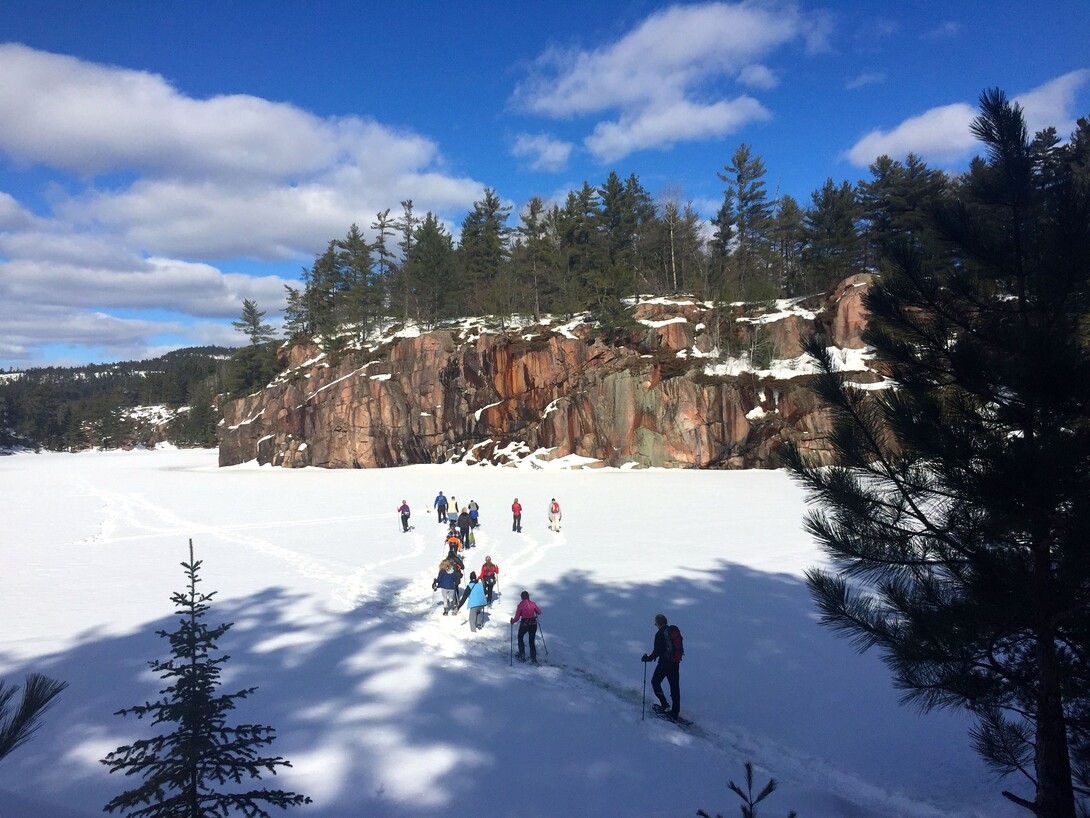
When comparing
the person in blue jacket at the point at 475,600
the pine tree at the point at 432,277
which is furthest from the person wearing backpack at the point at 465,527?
the pine tree at the point at 432,277

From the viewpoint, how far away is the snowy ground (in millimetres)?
5469

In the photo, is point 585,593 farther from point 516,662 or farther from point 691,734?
point 691,734

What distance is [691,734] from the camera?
6465 mm

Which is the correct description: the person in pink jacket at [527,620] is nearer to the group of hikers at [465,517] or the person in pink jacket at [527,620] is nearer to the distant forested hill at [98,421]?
the group of hikers at [465,517]

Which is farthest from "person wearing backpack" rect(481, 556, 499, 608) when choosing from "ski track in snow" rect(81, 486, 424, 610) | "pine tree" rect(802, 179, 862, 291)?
"pine tree" rect(802, 179, 862, 291)

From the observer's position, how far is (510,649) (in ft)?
28.1

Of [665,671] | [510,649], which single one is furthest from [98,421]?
[665,671]

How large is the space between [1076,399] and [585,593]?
360 inches

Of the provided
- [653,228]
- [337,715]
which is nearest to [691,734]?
[337,715]

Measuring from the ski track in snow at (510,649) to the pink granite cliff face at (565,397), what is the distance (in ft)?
66.6

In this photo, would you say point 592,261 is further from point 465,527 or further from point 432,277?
point 465,527

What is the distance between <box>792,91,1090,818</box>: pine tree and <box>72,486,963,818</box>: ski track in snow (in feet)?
6.25

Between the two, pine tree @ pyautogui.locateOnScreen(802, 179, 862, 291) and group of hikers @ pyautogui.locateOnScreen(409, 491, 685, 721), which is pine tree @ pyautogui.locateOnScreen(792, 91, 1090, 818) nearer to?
group of hikers @ pyautogui.locateOnScreen(409, 491, 685, 721)

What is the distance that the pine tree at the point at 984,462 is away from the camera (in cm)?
362
